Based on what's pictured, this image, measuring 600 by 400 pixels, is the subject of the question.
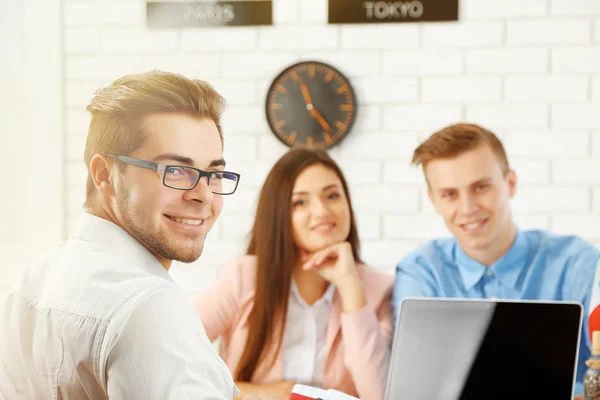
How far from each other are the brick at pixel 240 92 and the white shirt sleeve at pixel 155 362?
0.88m

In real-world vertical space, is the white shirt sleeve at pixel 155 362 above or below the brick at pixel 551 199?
below

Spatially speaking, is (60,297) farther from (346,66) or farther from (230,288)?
(346,66)

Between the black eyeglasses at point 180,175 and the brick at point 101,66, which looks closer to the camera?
the black eyeglasses at point 180,175

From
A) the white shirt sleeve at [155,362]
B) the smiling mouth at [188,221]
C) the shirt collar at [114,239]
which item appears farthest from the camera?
the smiling mouth at [188,221]

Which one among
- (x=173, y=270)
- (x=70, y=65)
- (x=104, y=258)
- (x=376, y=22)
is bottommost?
(x=173, y=270)

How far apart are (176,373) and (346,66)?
3.70ft

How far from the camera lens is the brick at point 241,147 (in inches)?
83.6

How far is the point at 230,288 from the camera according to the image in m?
2.15

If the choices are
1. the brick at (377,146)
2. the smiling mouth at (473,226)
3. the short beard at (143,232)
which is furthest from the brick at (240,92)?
the smiling mouth at (473,226)

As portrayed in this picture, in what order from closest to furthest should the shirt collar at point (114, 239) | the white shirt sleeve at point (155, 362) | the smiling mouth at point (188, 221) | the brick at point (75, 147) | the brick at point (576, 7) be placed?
the white shirt sleeve at point (155, 362) → the shirt collar at point (114, 239) → the smiling mouth at point (188, 221) → the brick at point (75, 147) → the brick at point (576, 7)

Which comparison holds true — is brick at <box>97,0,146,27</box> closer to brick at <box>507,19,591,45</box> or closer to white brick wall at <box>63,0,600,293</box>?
white brick wall at <box>63,0,600,293</box>

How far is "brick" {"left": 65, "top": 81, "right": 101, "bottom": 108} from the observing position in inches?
80.8

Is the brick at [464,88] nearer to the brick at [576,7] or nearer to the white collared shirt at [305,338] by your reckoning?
the brick at [576,7]

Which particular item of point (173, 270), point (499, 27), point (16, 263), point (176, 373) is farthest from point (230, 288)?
point (499, 27)
